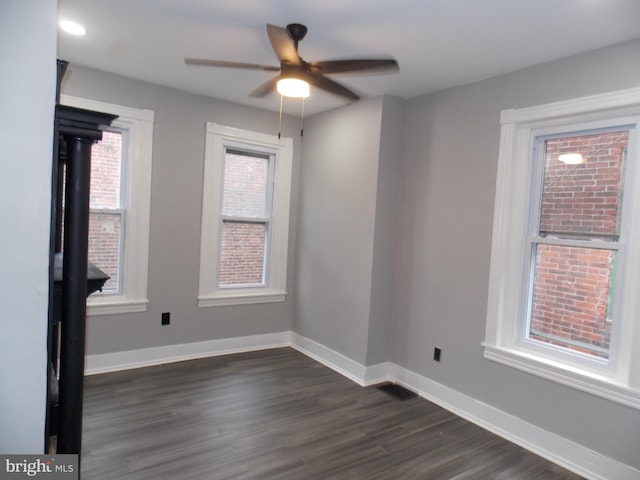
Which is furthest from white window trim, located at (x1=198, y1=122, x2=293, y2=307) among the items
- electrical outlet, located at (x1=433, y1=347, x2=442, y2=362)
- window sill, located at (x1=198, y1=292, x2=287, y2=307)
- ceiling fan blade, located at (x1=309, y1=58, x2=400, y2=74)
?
ceiling fan blade, located at (x1=309, y1=58, x2=400, y2=74)

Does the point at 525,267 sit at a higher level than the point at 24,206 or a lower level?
lower

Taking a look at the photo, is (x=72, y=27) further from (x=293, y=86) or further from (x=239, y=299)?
(x=239, y=299)

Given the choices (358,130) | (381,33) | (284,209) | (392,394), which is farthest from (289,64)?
(392,394)

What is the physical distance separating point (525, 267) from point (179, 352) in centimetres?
309

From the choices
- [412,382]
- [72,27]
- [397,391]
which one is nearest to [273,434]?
[397,391]

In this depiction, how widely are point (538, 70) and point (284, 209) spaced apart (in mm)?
2606

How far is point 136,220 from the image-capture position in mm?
3434

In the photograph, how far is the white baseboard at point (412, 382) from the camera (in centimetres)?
229

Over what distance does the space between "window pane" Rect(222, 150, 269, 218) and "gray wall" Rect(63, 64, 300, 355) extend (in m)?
0.31

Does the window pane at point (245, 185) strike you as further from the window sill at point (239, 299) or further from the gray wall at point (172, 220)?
the window sill at point (239, 299)

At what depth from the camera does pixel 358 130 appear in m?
3.58

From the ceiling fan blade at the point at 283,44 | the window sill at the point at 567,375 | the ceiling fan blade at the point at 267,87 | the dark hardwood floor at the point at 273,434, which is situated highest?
the ceiling fan blade at the point at 283,44

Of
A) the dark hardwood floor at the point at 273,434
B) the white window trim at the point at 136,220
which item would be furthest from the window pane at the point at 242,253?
the dark hardwood floor at the point at 273,434

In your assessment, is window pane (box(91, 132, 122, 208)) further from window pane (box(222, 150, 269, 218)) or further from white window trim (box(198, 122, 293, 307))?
window pane (box(222, 150, 269, 218))
